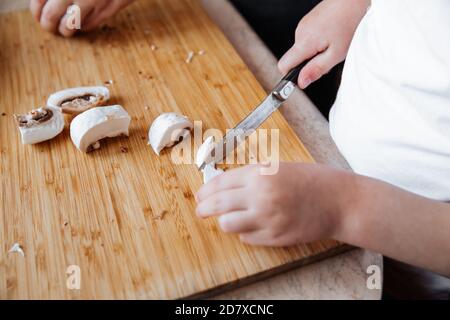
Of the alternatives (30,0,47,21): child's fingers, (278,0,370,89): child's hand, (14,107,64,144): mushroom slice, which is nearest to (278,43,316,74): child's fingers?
(278,0,370,89): child's hand

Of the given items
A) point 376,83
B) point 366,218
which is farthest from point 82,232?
point 376,83

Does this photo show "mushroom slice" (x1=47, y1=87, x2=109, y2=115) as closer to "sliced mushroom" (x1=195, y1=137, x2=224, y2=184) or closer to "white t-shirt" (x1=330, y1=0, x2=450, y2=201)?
"sliced mushroom" (x1=195, y1=137, x2=224, y2=184)

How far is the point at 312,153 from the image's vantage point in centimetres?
90

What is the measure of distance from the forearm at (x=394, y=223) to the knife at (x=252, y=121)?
26 centimetres

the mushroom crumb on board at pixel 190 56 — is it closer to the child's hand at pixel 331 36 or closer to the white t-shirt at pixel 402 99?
the child's hand at pixel 331 36

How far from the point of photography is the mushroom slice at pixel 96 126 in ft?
2.88

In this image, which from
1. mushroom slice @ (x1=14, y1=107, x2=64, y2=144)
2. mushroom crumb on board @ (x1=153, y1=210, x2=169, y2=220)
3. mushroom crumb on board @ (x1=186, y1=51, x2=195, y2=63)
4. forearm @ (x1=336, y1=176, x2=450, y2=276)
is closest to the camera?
forearm @ (x1=336, y1=176, x2=450, y2=276)

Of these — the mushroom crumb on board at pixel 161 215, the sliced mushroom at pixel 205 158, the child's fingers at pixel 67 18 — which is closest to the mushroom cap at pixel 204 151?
the sliced mushroom at pixel 205 158

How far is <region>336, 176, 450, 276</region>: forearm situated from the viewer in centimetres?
67

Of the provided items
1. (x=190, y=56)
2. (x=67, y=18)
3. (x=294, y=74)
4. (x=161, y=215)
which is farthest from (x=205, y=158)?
(x=67, y=18)

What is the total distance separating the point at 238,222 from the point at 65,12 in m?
0.75
